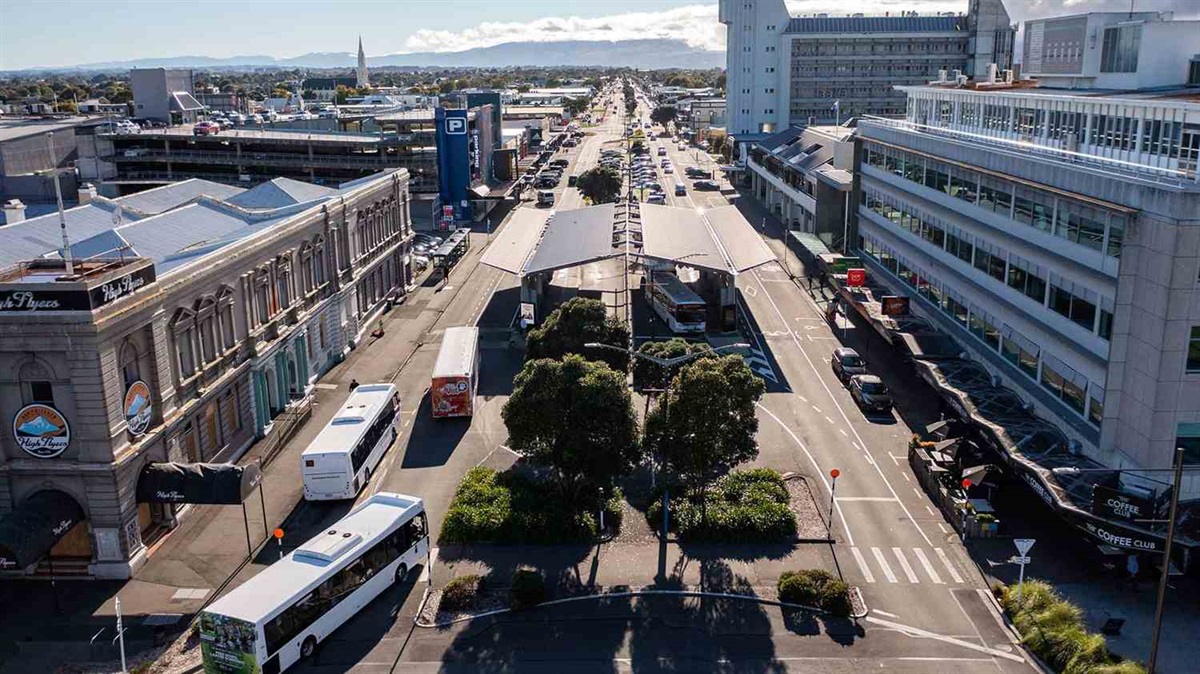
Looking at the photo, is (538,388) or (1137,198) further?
(538,388)

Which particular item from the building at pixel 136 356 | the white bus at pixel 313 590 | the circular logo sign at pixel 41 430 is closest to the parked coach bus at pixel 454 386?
the building at pixel 136 356

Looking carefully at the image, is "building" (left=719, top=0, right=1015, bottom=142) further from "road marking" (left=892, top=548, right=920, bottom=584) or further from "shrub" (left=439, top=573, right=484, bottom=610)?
"shrub" (left=439, top=573, right=484, bottom=610)

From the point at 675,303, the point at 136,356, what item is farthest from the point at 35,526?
the point at 675,303

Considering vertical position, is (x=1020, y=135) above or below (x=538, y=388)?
above

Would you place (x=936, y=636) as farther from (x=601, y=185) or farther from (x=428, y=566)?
(x=601, y=185)

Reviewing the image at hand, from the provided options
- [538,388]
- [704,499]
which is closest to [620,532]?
[704,499]

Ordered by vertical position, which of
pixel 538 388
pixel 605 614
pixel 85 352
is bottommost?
pixel 605 614

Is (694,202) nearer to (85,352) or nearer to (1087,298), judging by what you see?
(1087,298)
